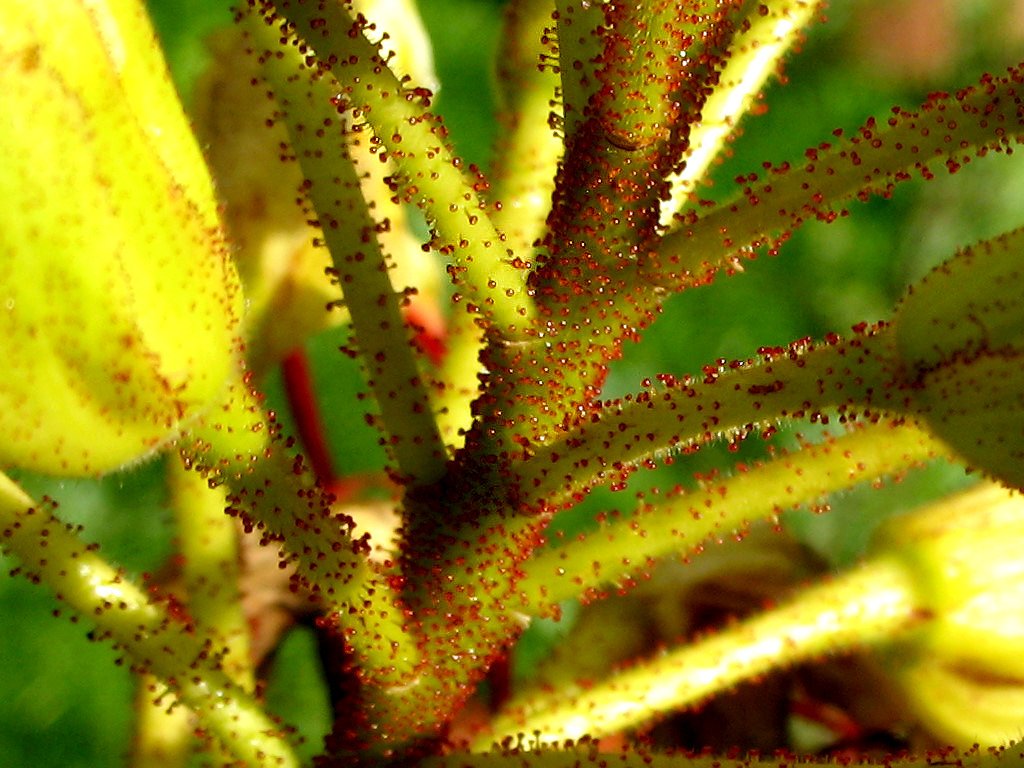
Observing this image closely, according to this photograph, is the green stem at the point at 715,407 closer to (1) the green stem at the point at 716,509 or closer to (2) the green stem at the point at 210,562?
(1) the green stem at the point at 716,509

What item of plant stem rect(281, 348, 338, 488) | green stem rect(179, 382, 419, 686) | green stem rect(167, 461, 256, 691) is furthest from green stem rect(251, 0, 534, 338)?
plant stem rect(281, 348, 338, 488)

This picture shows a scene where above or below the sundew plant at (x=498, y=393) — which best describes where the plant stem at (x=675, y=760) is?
below

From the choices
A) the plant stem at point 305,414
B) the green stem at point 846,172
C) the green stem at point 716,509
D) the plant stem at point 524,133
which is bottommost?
the green stem at point 716,509

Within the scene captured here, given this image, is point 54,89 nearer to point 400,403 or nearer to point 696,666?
point 400,403

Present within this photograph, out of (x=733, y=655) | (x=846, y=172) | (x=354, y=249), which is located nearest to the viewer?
(x=846, y=172)

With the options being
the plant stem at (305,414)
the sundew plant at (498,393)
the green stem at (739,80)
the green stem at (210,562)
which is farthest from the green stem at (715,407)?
the plant stem at (305,414)

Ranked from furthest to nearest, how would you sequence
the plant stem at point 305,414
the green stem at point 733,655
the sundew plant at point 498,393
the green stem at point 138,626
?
1. the plant stem at point 305,414
2. the green stem at point 733,655
3. the green stem at point 138,626
4. the sundew plant at point 498,393

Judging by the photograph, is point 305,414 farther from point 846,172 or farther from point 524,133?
point 846,172

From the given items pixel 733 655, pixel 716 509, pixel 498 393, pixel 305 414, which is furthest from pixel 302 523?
pixel 305 414
